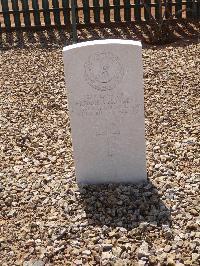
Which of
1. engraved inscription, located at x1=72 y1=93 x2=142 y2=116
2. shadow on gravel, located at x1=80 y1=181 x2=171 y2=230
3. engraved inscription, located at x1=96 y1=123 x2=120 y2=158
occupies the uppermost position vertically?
engraved inscription, located at x1=72 y1=93 x2=142 y2=116

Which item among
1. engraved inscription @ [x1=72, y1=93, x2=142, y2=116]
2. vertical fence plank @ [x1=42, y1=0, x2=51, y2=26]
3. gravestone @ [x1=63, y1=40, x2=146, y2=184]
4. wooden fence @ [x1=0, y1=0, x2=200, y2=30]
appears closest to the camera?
gravestone @ [x1=63, y1=40, x2=146, y2=184]

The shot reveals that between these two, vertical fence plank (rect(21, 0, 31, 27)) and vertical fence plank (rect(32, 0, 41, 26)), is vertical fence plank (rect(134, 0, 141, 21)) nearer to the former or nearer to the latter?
vertical fence plank (rect(32, 0, 41, 26))

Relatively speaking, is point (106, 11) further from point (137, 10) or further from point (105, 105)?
point (105, 105)

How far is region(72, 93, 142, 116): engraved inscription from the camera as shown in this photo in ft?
12.3

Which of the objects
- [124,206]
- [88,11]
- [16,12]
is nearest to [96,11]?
[88,11]

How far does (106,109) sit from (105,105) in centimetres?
4

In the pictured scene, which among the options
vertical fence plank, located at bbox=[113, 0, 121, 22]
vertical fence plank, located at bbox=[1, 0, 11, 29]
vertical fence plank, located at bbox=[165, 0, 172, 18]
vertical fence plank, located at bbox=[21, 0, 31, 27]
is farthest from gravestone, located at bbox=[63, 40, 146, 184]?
vertical fence plank, located at bbox=[1, 0, 11, 29]

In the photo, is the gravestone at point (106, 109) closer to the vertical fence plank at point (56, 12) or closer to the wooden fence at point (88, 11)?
the wooden fence at point (88, 11)

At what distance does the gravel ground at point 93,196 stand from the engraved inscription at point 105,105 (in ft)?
2.24

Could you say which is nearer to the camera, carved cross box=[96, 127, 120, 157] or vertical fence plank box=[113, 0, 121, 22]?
carved cross box=[96, 127, 120, 157]

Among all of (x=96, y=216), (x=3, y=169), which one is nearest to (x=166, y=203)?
(x=96, y=216)

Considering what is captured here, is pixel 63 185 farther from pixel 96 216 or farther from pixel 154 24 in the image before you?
pixel 154 24

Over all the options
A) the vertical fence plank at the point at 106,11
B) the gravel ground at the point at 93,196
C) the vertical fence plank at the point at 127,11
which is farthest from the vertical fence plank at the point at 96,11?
the gravel ground at the point at 93,196

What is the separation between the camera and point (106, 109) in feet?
12.5
